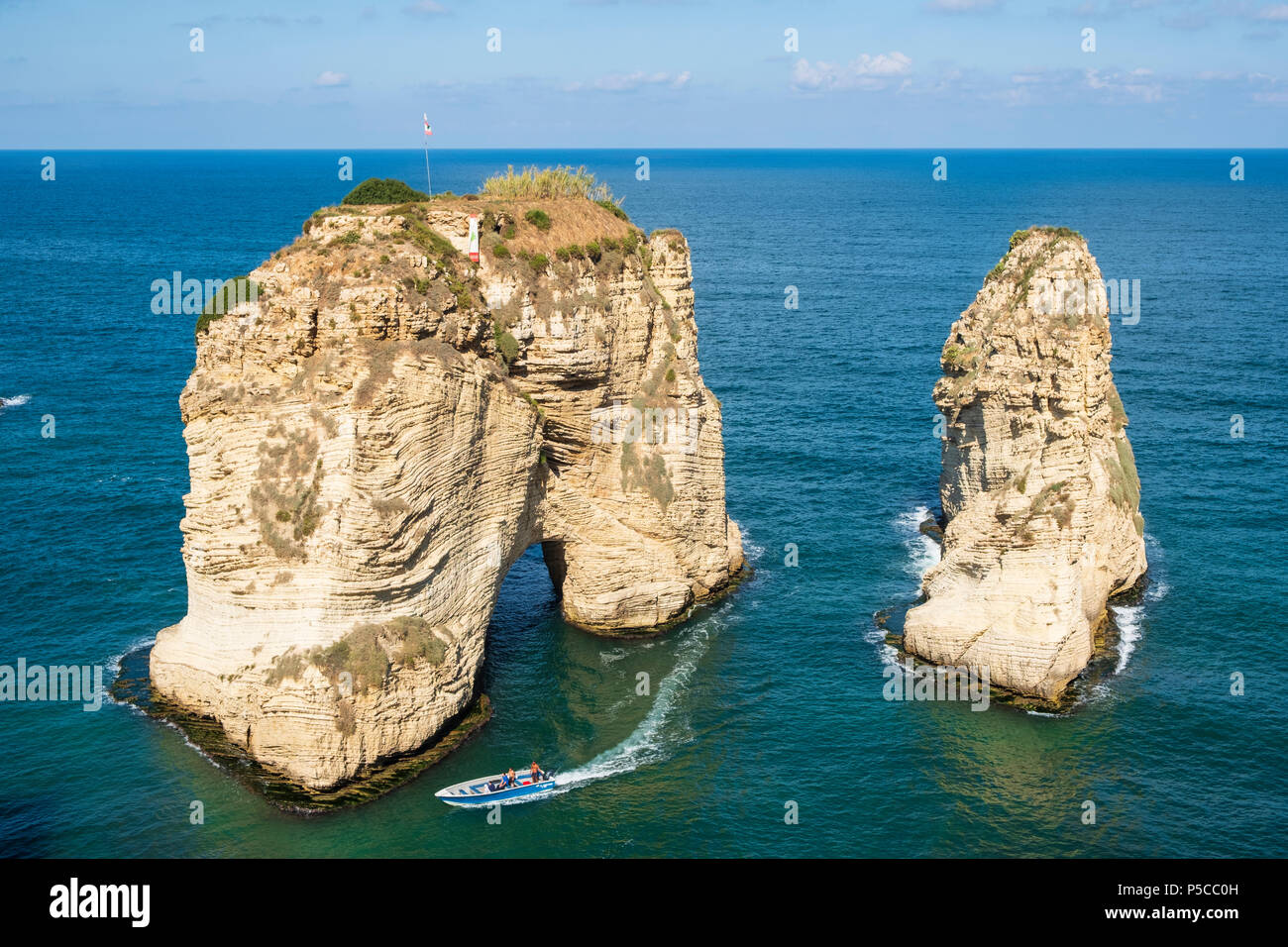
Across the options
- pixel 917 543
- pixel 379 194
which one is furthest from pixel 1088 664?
pixel 379 194

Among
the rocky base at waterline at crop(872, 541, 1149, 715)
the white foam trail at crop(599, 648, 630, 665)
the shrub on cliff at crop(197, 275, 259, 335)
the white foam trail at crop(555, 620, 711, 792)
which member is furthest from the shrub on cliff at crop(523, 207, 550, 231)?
the rocky base at waterline at crop(872, 541, 1149, 715)

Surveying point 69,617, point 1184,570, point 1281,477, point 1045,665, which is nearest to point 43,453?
point 69,617

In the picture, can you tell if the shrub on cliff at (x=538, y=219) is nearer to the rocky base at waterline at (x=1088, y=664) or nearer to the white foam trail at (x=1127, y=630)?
the rocky base at waterline at (x=1088, y=664)

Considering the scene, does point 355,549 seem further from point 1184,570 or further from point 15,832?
point 1184,570

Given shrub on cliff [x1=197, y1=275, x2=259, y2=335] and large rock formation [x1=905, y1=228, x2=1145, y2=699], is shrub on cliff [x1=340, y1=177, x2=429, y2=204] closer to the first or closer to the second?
shrub on cliff [x1=197, y1=275, x2=259, y2=335]

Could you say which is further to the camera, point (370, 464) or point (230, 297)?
point (230, 297)

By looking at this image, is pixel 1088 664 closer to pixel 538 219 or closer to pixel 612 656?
pixel 612 656
